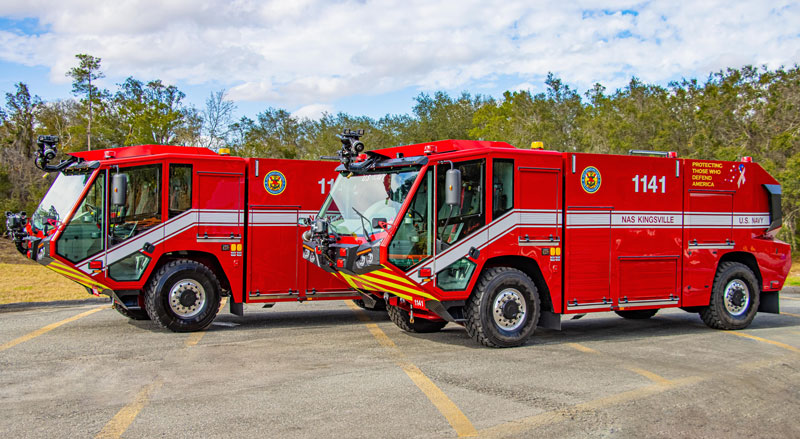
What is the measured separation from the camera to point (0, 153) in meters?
29.2

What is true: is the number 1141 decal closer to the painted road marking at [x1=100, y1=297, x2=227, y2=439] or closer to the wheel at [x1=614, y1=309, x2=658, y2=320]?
the wheel at [x1=614, y1=309, x2=658, y2=320]

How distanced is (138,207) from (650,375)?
7.63m

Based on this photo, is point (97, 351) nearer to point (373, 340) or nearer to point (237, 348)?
point (237, 348)

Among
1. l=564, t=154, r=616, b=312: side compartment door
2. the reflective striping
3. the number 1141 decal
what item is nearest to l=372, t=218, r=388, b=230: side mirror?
l=564, t=154, r=616, b=312: side compartment door

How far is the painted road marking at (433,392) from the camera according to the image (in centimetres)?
561

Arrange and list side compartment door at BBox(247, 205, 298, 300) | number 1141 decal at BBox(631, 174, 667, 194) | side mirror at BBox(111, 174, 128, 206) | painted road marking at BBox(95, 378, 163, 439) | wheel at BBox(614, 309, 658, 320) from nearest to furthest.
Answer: painted road marking at BBox(95, 378, 163, 439)
side mirror at BBox(111, 174, 128, 206)
number 1141 decal at BBox(631, 174, 667, 194)
side compartment door at BBox(247, 205, 298, 300)
wheel at BBox(614, 309, 658, 320)

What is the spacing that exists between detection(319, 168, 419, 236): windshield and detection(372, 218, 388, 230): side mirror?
0.03 metres

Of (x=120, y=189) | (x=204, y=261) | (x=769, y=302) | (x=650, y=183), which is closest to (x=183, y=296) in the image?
(x=204, y=261)

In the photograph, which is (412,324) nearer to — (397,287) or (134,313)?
(397,287)

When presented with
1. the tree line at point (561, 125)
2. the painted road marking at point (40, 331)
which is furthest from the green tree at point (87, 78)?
the painted road marking at point (40, 331)

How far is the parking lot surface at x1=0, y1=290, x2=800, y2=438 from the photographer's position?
5633 millimetres

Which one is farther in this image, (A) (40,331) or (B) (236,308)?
(B) (236,308)

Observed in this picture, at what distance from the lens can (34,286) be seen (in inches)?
634

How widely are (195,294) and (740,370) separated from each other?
25.0ft
